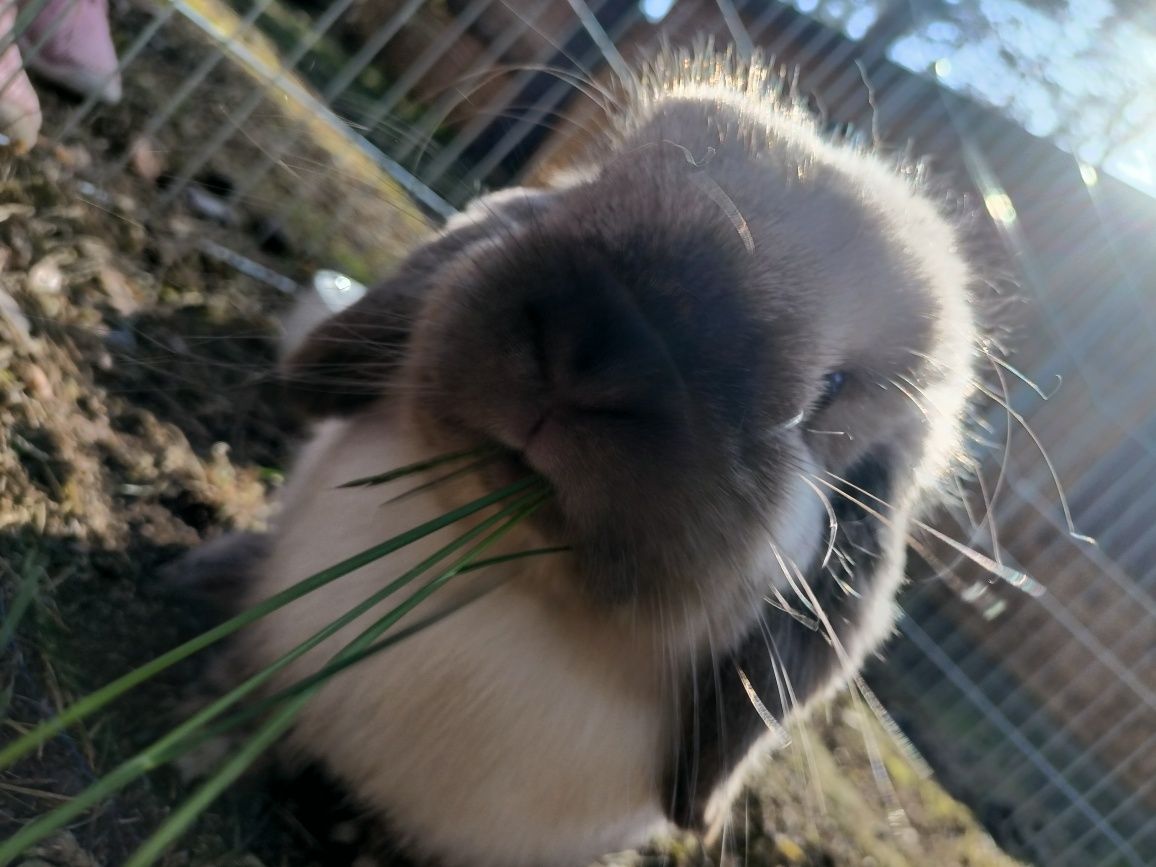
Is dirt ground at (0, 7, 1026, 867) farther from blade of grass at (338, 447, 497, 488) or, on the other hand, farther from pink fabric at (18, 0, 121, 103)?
blade of grass at (338, 447, 497, 488)

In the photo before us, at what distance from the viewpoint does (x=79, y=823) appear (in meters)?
1.32

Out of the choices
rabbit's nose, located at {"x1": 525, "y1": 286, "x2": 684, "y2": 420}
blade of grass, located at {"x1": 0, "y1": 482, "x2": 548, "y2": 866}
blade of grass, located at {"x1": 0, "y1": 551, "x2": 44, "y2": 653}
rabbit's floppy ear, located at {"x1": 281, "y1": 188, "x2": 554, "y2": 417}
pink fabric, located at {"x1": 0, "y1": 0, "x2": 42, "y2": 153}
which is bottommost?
blade of grass, located at {"x1": 0, "y1": 551, "x2": 44, "y2": 653}

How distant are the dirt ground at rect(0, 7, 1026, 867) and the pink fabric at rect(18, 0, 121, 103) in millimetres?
95

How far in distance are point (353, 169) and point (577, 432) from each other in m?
1.47

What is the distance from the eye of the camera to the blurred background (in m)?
2.11

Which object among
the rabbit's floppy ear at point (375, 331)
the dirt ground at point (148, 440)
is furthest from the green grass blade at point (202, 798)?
the rabbit's floppy ear at point (375, 331)

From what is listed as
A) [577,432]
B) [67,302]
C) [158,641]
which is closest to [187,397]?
[67,302]

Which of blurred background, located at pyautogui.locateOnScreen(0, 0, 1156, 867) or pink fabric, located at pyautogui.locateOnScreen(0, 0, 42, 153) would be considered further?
pink fabric, located at pyautogui.locateOnScreen(0, 0, 42, 153)

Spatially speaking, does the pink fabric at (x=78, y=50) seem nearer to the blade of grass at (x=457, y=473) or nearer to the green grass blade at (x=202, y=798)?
the blade of grass at (x=457, y=473)

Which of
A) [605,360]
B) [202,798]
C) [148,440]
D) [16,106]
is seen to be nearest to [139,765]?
[202,798]

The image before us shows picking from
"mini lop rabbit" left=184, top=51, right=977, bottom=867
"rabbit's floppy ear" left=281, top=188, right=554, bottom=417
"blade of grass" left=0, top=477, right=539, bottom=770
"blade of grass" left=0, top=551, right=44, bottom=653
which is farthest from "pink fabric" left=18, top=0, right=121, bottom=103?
"blade of grass" left=0, top=477, right=539, bottom=770

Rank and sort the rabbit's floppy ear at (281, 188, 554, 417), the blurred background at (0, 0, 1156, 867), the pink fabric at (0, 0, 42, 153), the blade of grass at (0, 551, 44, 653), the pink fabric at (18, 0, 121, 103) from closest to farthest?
the blade of grass at (0, 551, 44, 653)
the rabbit's floppy ear at (281, 188, 554, 417)
the blurred background at (0, 0, 1156, 867)
the pink fabric at (0, 0, 42, 153)
the pink fabric at (18, 0, 121, 103)

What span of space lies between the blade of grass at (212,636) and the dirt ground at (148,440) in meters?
0.28

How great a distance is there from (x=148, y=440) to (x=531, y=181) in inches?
42.5
